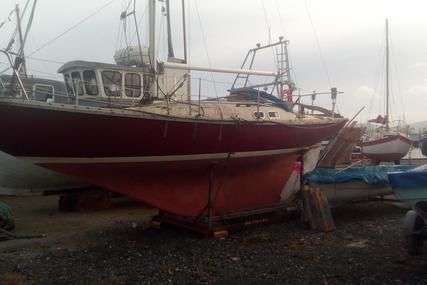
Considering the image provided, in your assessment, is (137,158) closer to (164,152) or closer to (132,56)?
(164,152)

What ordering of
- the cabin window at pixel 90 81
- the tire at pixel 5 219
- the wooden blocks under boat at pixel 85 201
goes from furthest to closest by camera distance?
the wooden blocks under boat at pixel 85 201, the cabin window at pixel 90 81, the tire at pixel 5 219

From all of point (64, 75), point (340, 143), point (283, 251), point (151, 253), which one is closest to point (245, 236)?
point (283, 251)

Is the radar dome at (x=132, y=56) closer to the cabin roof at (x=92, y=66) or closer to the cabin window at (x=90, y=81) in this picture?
the cabin roof at (x=92, y=66)

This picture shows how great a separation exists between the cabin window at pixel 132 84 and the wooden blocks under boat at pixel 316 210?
14.5 feet

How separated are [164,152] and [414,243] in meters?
4.07

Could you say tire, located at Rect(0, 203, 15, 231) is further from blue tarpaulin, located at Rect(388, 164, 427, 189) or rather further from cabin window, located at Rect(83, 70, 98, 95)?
blue tarpaulin, located at Rect(388, 164, 427, 189)

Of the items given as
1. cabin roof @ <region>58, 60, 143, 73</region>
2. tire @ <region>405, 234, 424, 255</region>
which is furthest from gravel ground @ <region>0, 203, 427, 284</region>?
cabin roof @ <region>58, 60, 143, 73</region>

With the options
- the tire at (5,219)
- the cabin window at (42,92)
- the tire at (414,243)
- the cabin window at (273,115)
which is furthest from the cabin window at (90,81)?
the tire at (414,243)

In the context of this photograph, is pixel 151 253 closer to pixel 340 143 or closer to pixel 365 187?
pixel 365 187

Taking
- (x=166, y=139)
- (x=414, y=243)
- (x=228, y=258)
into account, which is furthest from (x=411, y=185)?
(x=166, y=139)

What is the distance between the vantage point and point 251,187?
9141 millimetres

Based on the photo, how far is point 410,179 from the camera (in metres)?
5.52

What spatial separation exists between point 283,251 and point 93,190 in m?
6.38

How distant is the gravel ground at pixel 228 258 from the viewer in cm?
546
